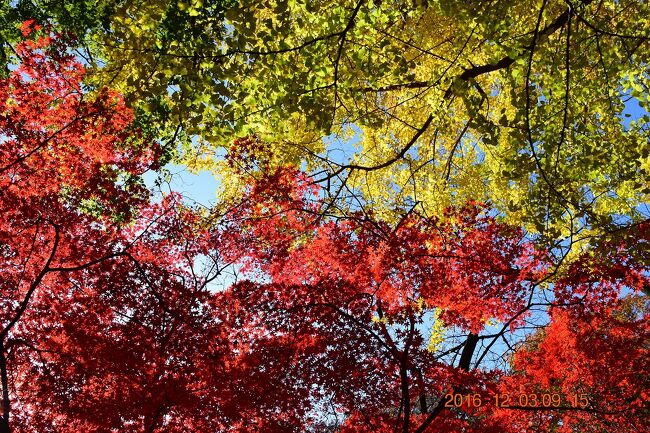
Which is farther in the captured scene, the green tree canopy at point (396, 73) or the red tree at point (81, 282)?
the red tree at point (81, 282)

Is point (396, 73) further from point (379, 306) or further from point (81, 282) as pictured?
point (81, 282)

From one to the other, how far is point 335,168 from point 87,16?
8564mm

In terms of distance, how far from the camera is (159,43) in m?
5.73

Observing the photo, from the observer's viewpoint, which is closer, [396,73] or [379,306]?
[396,73]

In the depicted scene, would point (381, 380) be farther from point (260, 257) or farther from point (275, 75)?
point (275, 75)
